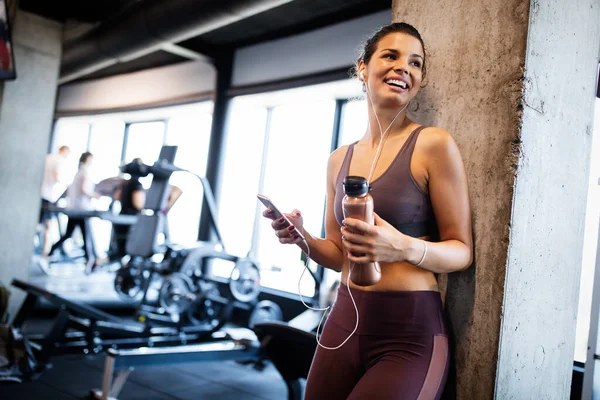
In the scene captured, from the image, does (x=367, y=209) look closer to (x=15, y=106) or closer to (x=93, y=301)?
(x=15, y=106)

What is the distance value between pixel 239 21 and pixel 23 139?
2.88 metres

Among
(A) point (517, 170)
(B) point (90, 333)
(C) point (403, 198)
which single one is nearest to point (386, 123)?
(C) point (403, 198)

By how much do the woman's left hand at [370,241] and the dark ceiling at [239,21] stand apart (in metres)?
3.43

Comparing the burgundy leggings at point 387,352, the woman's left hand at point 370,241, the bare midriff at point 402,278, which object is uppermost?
the woman's left hand at point 370,241

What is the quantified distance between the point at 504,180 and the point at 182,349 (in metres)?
2.96

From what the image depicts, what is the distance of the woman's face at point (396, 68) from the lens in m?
1.29

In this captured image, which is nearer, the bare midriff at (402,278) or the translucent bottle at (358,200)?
the translucent bottle at (358,200)

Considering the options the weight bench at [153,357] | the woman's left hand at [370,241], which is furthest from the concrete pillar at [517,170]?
the weight bench at [153,357]

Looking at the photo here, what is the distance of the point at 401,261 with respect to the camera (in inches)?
49.2

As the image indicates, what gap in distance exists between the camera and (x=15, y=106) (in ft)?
17.0

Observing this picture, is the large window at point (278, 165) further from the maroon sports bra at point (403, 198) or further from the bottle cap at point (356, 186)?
the bottle cap at point (356, 186)

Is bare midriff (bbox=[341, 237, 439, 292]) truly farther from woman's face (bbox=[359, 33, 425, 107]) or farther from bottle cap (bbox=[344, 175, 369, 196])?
woman's face (bbox=[359, 33, 425, 107])

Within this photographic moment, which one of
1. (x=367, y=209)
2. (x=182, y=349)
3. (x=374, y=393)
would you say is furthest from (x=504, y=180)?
(x=182, y=349)

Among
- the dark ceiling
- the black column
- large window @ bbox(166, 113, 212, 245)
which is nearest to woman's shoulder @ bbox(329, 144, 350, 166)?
the dark ceiling
